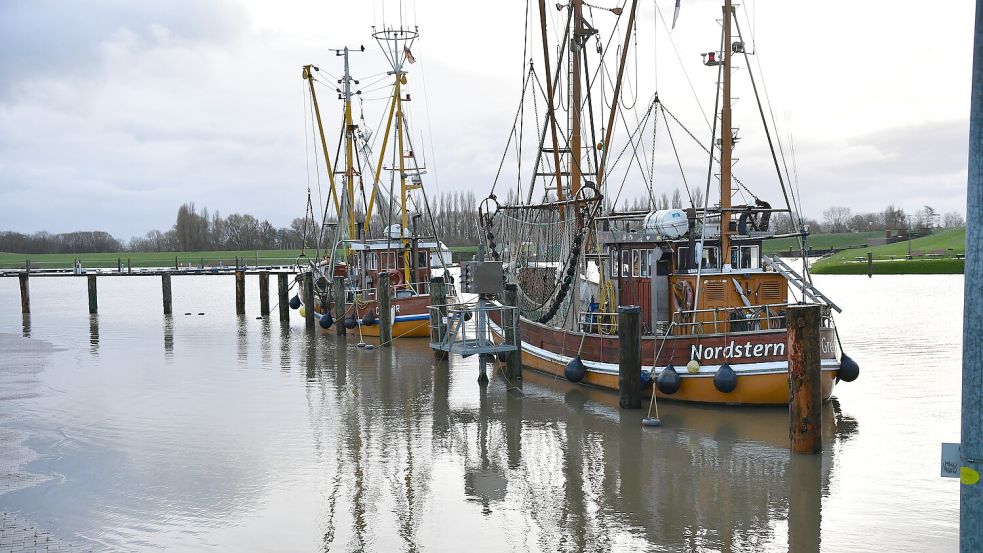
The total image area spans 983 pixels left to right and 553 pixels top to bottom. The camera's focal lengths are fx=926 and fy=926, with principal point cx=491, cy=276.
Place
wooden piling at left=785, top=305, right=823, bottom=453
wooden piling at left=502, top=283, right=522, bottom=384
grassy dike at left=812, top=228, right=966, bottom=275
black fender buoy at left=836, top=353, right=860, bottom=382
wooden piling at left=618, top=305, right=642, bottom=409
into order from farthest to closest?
grassy dike at left=812, top=228, right=966, bottom=275
wooden piling at left=502, top=283, right=522, bottom=384
black fender buoy at left=836, top=353, right=860, bottom=382
wooden piling at left=618, top=305, right=642, bottom=409
wooden piling at left=785, top=305, right=823, bottom=453

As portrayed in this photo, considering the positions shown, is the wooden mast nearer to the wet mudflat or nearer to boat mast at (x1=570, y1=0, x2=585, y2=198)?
boat mast at (x1=570, y1=0, x2=585, y2=198)

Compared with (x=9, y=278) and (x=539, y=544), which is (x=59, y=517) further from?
(x=9, y=278)

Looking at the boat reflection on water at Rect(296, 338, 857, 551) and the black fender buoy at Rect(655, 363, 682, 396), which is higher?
the black fender buoy at Rect(655, 363, 682, 396)

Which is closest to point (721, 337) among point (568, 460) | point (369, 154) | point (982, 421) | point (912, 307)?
point (568, 460)

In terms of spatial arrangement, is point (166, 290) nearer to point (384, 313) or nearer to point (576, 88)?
point (384, 313)

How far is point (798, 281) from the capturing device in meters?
19.1

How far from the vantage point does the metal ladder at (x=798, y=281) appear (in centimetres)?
1855

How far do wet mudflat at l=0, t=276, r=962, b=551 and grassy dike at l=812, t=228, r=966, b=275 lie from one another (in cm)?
5859

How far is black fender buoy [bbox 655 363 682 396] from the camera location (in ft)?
62.1

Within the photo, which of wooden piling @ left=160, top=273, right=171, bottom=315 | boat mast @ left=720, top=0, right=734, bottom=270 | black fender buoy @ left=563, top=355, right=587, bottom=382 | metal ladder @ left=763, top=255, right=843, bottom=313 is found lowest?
black fender buoy @ left=563, top=355, right=587, bottom=382

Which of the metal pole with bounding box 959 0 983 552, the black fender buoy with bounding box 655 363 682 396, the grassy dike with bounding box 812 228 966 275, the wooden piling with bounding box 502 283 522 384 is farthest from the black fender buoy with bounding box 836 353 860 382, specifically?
the grassy dike with bounding box 812 228 966 275

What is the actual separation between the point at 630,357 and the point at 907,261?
7414cm

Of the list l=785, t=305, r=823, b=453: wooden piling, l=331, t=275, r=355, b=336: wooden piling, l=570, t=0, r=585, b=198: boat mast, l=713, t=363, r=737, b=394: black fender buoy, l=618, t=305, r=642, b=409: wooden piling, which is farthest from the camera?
l=331, t=275, r=355, b=336: wooden piling

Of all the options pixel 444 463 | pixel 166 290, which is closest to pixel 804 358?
pixel 444 463
